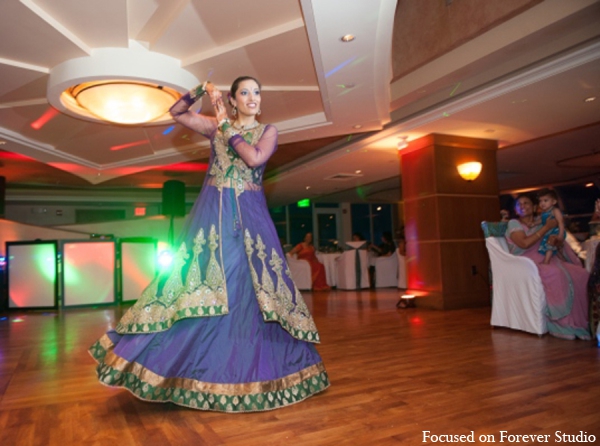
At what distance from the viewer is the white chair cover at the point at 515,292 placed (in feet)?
11.8

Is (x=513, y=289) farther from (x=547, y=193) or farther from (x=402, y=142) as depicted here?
(x=402, y=142)

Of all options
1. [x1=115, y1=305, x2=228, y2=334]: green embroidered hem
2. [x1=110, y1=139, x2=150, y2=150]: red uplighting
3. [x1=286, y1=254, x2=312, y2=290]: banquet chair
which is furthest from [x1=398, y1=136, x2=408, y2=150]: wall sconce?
[x1=115, y1=305, x2=228, y2=334]: green embroidered hem

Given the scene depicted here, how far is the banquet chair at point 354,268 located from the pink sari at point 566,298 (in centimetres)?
529

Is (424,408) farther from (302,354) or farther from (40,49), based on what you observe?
(40,49)

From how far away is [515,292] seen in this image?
3842 millimetres

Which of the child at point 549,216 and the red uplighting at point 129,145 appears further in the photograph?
the red uplighting at point 129,145

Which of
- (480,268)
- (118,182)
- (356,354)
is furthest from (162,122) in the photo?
(118,182)

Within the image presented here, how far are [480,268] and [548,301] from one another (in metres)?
2.60

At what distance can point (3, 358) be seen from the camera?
336 cm

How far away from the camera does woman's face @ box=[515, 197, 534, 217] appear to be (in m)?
3.97

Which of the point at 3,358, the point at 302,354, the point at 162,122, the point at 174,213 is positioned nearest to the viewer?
the point at 302,354

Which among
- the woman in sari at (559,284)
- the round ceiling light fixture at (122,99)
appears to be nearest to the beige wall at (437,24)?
the woman in sari at (559,284)

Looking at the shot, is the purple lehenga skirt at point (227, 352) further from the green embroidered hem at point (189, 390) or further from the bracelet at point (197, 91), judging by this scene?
the bracelet at point (197, 91)

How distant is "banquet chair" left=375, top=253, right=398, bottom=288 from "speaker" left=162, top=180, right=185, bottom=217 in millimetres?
4263
